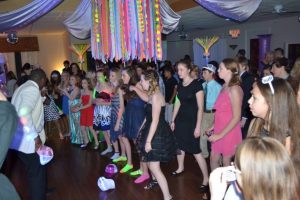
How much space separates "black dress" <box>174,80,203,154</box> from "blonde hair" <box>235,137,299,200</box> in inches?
90.8

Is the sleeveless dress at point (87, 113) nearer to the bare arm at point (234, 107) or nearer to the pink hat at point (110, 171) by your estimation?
the pink hat at point (110, 171)

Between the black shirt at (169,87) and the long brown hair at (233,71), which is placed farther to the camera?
the black shirt at (169,87)

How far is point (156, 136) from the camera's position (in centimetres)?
320

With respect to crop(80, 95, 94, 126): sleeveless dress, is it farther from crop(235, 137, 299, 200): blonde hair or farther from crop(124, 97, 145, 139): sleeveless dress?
crop(235, 137, 299, 200): blonde hair

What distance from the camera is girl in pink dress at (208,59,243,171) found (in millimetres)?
3045

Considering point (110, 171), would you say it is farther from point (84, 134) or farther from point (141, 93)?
point (84, 134)

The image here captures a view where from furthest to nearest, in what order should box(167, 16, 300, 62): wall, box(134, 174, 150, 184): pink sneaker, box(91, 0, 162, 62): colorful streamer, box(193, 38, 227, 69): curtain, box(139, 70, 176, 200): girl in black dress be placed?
1. box(193, 38, 227, 69): curtain
2. box(167, 16, 300, 62): wall
3. box(134, 174, 150, 184): pink sneaker
4. box(91, 0, 162, 62): colorful streamer
5. box(139, 70, 176, 200): girl in black dress

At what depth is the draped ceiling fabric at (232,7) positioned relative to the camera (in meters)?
3.62

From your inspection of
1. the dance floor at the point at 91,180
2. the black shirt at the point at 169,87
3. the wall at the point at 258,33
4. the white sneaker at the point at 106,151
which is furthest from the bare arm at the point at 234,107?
the wall at the point at 258,33

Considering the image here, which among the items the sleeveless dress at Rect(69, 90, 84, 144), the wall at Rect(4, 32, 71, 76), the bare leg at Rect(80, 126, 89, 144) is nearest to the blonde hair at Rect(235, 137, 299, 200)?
the bare leg at Rect(80, 126, 89, 144)

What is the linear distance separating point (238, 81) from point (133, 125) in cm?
167

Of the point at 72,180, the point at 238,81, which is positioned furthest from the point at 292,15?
the point at 72,180

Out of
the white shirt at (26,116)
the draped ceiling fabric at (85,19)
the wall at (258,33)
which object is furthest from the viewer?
the wall at (258,33)

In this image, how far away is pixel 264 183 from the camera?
3.70ft
